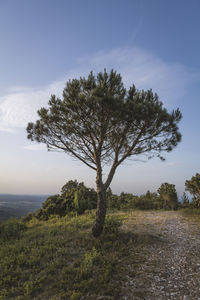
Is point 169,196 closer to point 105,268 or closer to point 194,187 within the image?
point 194,187

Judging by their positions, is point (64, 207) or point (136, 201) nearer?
point (64, 207)

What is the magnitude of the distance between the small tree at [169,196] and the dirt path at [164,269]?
1896 cm

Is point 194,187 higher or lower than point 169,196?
higher

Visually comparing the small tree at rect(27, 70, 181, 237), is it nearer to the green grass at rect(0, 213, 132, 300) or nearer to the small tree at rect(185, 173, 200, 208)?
the green grass at rect(0, 213, 132, 300)

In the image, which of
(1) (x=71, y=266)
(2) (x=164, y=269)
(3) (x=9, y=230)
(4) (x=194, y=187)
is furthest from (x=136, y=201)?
(1) (x=71, y=266)

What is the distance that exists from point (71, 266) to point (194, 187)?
2819cm

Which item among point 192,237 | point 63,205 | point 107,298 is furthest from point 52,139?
point 63,205

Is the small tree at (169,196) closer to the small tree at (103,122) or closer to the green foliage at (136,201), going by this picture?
the green foliage at (136,201)

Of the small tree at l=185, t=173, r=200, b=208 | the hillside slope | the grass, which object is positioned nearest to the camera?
the hillside slope

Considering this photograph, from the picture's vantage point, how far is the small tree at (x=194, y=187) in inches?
1059

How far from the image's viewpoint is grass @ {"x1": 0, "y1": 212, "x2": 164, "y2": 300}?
16.4 feet

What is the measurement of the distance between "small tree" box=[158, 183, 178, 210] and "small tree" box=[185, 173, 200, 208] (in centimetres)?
301

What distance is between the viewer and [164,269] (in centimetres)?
602

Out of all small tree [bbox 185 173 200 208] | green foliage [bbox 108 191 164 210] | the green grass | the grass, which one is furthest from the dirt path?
small tree [bbox 185 173 200 208]
